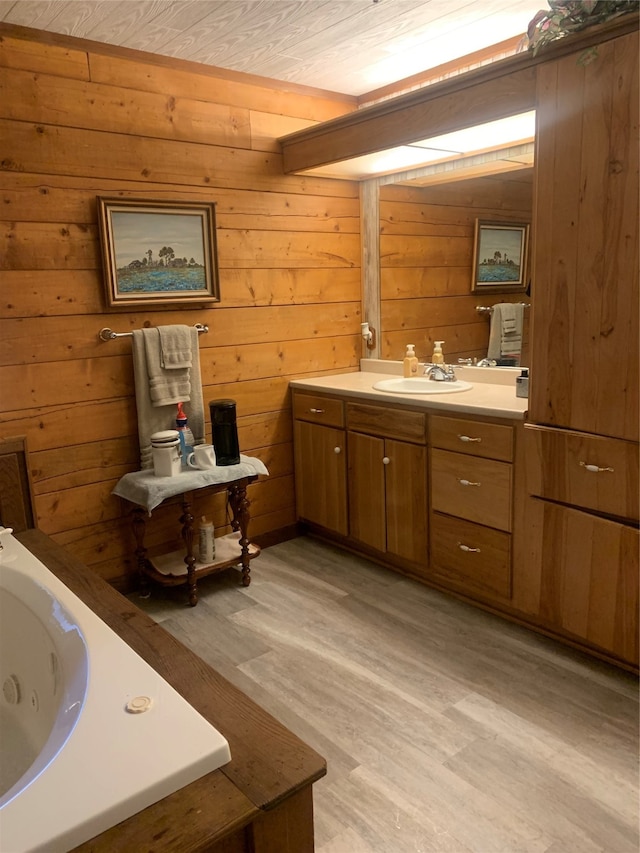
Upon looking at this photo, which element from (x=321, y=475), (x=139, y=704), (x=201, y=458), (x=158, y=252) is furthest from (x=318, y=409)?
(x=139, y=704)

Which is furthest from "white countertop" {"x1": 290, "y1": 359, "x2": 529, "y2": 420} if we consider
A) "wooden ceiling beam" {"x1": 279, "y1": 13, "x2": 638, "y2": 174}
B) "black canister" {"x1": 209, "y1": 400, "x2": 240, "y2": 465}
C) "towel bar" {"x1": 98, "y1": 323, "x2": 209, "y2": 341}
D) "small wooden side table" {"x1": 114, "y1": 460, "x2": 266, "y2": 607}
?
"wooden ceiling beam" {"x1": 279, "y1": 13, "x2": 638, "y2": 174}

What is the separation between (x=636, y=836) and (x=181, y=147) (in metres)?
2.88

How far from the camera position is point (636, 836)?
5.14 feet

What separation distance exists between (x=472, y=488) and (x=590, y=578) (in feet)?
1.77

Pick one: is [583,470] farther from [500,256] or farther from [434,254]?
[434,254]

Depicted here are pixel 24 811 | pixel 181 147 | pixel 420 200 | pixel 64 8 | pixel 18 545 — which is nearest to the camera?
pixel 24 811

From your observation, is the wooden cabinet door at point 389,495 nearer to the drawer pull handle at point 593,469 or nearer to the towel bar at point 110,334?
the drawer pull handle at point 593,469

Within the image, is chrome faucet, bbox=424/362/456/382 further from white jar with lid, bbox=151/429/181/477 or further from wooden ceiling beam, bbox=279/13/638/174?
white jar with lid, bbox=151/429/181/477

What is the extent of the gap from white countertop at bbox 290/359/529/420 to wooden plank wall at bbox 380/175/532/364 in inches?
3.7

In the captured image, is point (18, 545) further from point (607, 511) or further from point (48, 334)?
point (607, 511)

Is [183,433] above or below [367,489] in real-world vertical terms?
above

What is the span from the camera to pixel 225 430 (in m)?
2.88

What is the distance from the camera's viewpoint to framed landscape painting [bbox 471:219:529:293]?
2.74 meters

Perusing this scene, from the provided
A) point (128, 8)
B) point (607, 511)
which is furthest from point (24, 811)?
point (128, 8)
